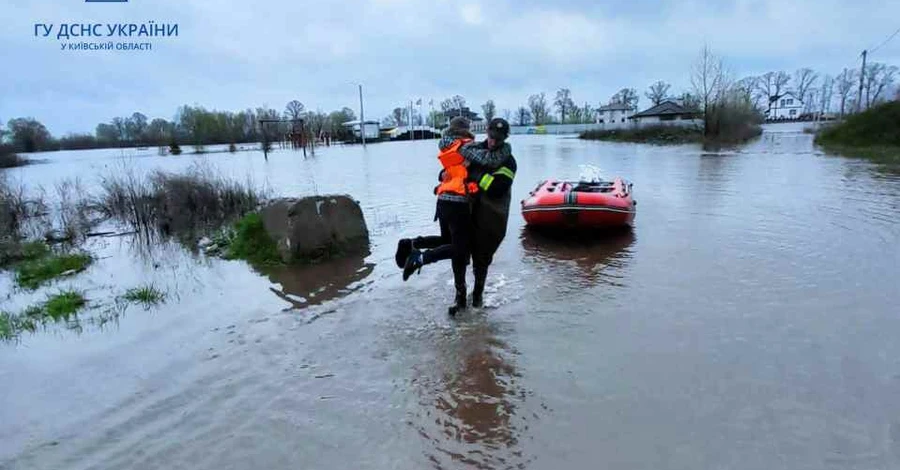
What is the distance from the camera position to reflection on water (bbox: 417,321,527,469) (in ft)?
10.2

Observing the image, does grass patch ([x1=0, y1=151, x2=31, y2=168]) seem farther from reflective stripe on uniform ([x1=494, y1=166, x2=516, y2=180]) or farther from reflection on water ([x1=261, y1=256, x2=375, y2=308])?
reflective stripe on uniform ([x1=494, y1=166, x2=516, y2=180])

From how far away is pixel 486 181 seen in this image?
475 centimetres

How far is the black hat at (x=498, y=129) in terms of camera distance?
4738 mm

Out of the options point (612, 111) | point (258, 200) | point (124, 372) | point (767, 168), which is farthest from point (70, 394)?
point (612, 111)

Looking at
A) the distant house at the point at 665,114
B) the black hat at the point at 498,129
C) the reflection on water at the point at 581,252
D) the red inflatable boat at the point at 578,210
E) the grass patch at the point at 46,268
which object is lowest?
the grass patch at the point at 46,268

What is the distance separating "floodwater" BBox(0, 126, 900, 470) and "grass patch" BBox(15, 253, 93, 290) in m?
0.30

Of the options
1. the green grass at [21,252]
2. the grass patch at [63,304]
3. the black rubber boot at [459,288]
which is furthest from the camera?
the green grass at [21,252]

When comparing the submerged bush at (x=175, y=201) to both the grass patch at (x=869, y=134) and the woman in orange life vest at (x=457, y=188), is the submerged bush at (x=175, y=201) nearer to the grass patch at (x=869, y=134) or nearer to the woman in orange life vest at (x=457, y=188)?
the woman in orange life vest at (x=457, y=188)

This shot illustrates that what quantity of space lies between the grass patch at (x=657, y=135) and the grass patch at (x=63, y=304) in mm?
44662

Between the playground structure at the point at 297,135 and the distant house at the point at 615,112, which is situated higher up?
the distant house at the point at 615,112

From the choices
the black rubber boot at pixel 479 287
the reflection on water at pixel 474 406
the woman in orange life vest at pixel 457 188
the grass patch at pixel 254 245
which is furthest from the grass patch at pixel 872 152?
the reflection on water at pixel 474 406

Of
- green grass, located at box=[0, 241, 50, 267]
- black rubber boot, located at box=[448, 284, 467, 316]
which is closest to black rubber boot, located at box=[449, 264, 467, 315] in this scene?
black rubber boot, located at box=[448, 284, 467, 316]

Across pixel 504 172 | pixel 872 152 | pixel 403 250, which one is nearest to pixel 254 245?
pixel 403 250

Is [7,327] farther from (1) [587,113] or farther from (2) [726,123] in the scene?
(1) [587,113]
